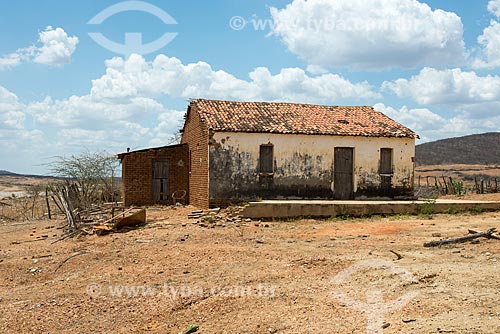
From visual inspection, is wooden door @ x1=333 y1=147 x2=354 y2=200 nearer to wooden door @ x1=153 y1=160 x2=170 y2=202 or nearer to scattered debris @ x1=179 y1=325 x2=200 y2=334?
wooden door @ x1=153 y1=160 x2=170 y2=202

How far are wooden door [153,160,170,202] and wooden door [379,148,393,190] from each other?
26.5 feet

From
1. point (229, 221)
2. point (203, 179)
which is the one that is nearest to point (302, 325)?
point (229, 221)

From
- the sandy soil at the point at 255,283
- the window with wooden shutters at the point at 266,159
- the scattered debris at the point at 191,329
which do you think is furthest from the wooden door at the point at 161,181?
the scattered debris at the point at 191,329

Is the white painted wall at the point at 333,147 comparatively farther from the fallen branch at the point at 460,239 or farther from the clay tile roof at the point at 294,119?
the fallen branch at the point at 460,239

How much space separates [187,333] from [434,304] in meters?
3.13

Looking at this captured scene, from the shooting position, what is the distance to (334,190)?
57.1 feet

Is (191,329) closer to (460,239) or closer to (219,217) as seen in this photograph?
(460,239)

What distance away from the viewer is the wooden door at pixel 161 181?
18875 mm

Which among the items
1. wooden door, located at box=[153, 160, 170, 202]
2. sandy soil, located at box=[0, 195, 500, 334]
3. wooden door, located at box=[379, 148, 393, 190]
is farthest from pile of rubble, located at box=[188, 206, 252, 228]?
wooden door, located at box=[379, 148, 393, 190]

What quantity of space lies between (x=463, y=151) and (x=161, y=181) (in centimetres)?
5249

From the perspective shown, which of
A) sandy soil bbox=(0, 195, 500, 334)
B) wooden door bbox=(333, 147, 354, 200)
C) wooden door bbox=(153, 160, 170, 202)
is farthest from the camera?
wooden door bbox=(153, 160, 170, 202)

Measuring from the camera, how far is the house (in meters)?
16.2

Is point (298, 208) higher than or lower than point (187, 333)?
higher

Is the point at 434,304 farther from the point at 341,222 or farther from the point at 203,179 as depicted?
the point at 203,179
